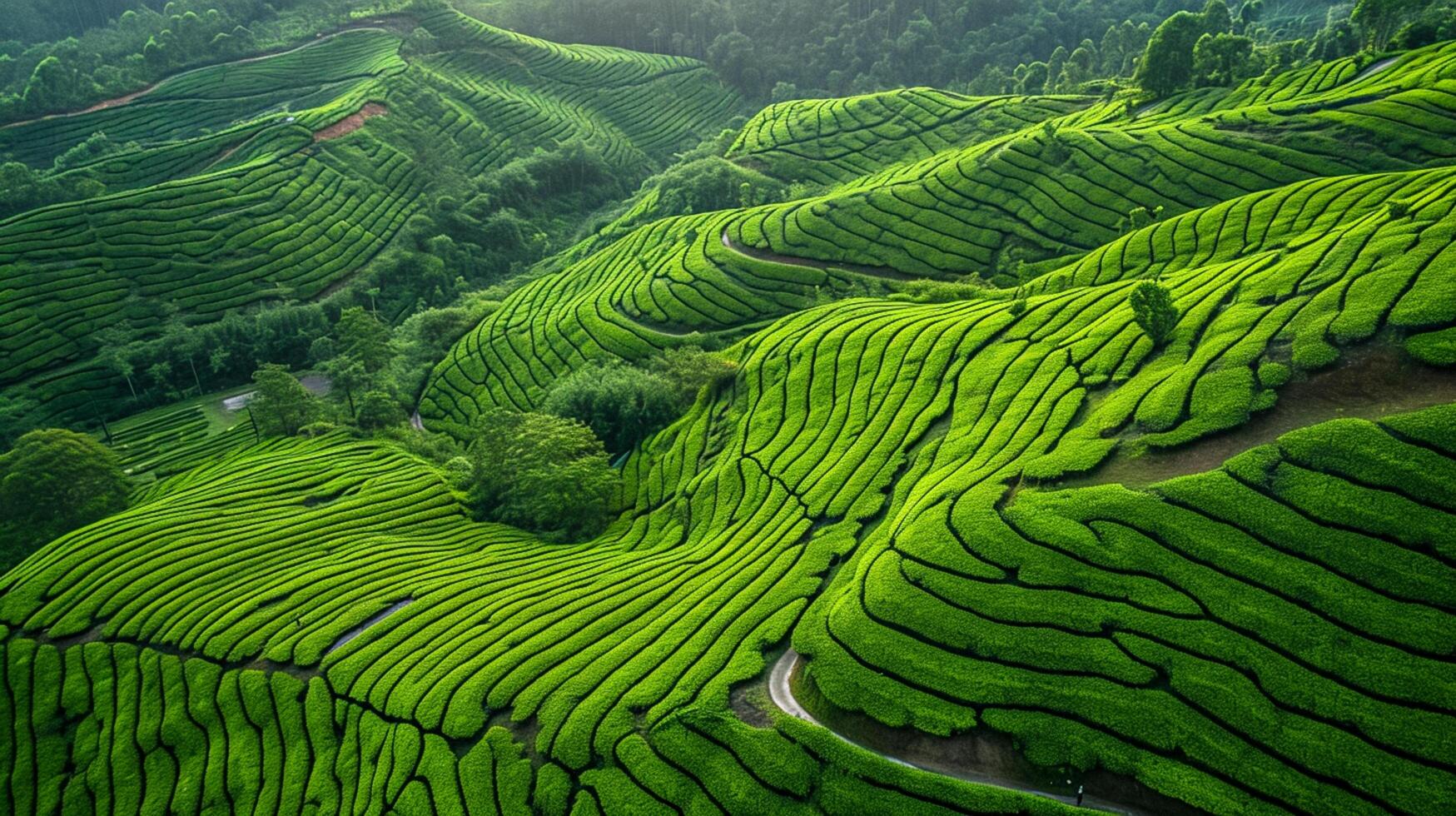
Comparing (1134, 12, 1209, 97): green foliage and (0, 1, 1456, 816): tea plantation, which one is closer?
(0, 1, 1456, 816): tea plantation

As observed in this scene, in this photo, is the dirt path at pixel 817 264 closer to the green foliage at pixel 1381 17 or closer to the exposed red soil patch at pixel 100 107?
the green foliage at pixel 1381 17

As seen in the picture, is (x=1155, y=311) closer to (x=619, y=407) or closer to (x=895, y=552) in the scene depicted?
(x=895, y=552)

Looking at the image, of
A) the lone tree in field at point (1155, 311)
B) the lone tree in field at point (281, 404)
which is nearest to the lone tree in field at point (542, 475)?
the lone tree in field at point (281, 404)

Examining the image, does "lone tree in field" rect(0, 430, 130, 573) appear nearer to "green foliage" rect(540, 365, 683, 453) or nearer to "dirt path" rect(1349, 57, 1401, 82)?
"green foliage" rect(540, 365, 683, 453)

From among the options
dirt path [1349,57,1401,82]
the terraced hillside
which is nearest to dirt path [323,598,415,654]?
the terraced hillside

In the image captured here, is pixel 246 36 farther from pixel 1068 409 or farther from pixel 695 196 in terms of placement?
pixel 1068 409

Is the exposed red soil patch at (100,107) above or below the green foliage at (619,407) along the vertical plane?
above
